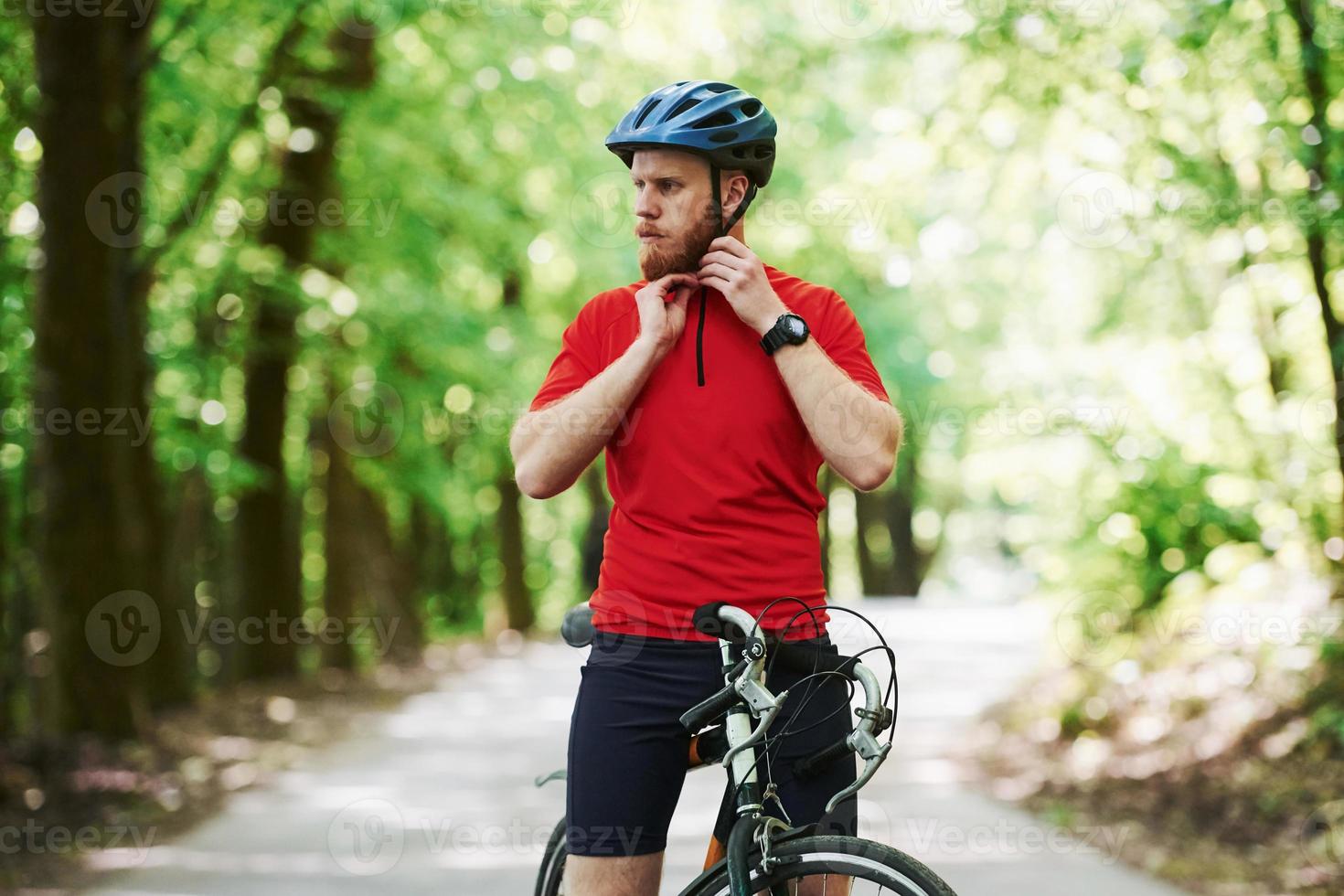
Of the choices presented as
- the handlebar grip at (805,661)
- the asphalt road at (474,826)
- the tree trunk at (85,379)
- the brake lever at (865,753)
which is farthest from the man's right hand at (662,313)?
the tree trunk at (85,379)

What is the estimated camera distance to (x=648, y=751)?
113 inches

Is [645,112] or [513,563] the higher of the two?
[645,112]

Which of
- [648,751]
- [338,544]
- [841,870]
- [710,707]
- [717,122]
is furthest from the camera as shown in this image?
[338,544]

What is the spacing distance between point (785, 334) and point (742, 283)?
5.4 inches

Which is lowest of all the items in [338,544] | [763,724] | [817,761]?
[338,544]

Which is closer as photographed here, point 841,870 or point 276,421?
point 841,870

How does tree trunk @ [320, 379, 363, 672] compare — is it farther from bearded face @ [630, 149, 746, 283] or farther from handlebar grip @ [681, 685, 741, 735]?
handlebar grip @ [681, 685, 741, 735]

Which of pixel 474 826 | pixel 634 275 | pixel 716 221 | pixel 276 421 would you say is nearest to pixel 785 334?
pixel 716 221

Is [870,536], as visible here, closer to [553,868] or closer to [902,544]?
[902,544]

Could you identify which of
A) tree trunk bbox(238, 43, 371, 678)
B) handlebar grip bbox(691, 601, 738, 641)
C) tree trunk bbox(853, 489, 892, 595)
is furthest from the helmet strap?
tree trunk bbox(853, 489, 892, 595)

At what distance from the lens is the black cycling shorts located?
286 centimetres

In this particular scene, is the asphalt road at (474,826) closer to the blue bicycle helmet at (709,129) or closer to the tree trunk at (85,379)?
the tree trunk at (85,379)

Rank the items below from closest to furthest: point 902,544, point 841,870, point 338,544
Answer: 1. point 841,870
2. point 338,544
3. point 902,544

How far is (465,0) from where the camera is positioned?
496 inches
